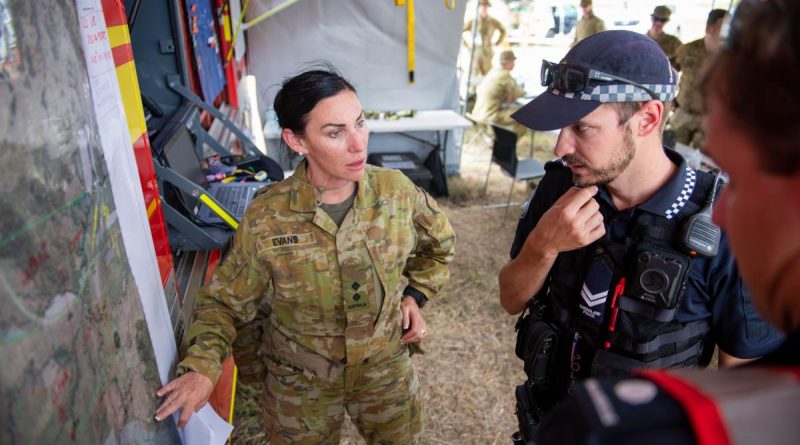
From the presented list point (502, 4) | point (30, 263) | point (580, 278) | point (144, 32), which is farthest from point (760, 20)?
point (502, 4)

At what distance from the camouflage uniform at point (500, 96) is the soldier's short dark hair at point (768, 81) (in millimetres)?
7415

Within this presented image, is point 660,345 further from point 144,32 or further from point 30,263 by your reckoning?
point 144,32

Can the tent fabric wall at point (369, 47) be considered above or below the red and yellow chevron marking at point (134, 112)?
below

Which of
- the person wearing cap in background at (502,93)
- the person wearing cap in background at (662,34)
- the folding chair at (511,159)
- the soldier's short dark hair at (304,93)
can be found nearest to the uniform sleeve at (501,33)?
the person wearing cap in background at (502,93)

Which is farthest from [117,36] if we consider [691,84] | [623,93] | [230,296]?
[691,84]

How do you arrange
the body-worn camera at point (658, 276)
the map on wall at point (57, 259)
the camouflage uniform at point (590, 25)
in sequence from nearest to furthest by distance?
the map on wall at point (57, 259) < the body-worn camera at point (658, 276) < the camouflage uniform at point (590, 25)

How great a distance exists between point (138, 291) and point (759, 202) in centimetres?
111

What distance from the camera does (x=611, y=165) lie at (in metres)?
1.44

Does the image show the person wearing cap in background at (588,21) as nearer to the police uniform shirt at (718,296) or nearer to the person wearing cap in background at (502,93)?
the person wearing cap in background at (502,93)

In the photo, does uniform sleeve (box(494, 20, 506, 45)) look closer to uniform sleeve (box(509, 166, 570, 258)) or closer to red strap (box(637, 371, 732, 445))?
uniform sleeve (box(509, 166, 570, 258))

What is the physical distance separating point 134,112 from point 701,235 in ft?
4.66

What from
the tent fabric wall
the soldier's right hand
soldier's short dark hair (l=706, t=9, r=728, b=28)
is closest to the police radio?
the soldier's right hand

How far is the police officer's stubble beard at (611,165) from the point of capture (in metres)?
1.43

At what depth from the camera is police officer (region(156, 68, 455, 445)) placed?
1675 millimetres
